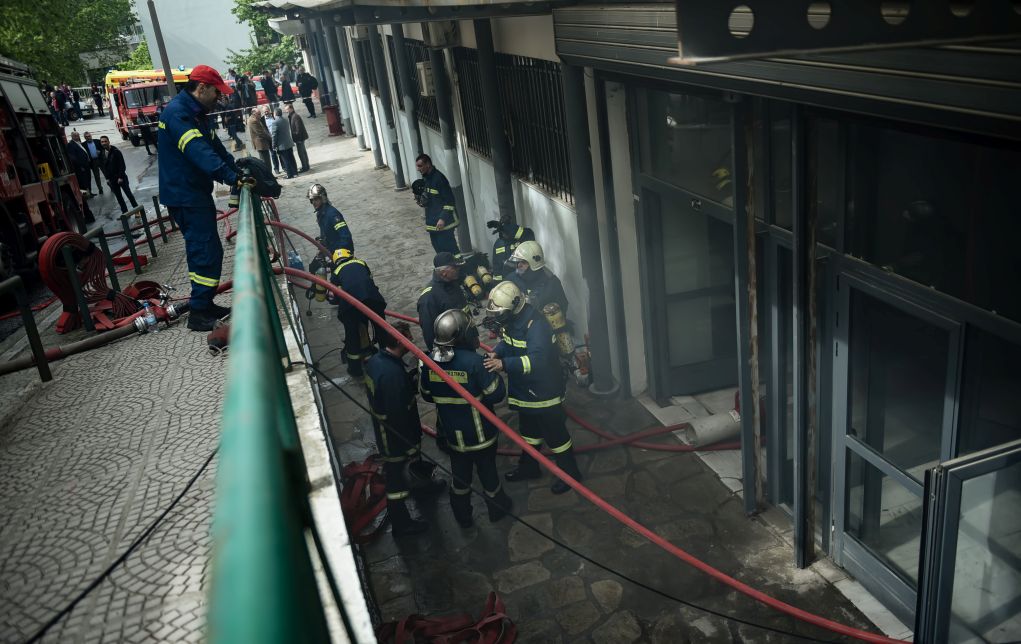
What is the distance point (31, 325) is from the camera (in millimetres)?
6148

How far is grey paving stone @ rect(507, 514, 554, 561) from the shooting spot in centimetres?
619

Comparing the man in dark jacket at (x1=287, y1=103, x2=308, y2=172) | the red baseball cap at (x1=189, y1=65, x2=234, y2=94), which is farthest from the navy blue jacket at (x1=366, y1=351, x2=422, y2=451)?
the man in dark jacket at (x1=287, y1=103, x2=308, y2=172)

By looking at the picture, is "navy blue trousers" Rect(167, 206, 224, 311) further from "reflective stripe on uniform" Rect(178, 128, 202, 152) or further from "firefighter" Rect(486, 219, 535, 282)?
"firefighter" Rect(486, 219, 535, 282)

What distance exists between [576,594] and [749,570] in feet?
3.99

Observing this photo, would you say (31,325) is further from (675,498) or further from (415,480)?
(675,498)

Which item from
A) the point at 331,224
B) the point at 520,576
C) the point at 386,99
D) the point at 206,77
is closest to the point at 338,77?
the point at 386,99

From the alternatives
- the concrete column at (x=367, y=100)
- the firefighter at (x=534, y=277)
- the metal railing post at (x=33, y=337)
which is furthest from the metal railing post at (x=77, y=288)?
the concrete column at (x=367, y=100)

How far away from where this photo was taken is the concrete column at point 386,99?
1700 centimetres

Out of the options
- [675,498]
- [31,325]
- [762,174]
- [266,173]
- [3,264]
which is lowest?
[675,498]

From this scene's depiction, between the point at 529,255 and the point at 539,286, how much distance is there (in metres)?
0.36

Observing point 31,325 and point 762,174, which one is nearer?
point 762,174

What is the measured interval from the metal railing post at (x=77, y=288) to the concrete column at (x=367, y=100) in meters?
14.5

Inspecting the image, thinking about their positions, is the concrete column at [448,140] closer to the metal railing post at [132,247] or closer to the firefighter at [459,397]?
the metal railing post at [132,247]

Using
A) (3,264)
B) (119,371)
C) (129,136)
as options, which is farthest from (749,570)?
(129,136)
